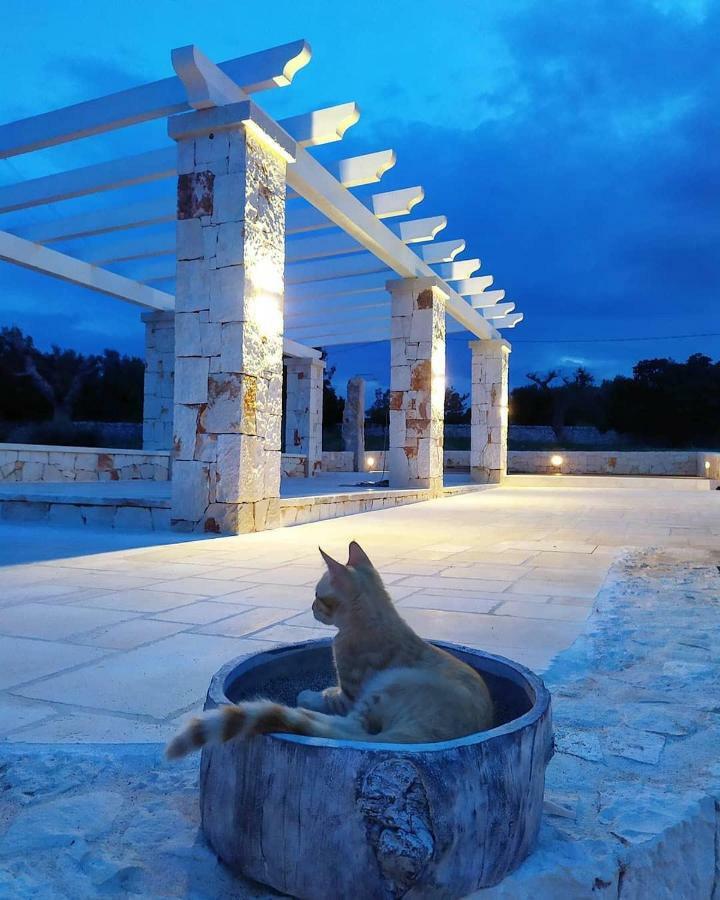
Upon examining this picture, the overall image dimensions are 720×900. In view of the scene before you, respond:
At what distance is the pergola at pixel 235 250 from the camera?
6.80 m

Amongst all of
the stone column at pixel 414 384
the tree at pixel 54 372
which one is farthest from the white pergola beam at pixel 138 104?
the tree at pixel 54 372

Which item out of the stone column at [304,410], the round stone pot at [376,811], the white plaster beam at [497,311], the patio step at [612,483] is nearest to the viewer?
the round stone pot at [376,811]

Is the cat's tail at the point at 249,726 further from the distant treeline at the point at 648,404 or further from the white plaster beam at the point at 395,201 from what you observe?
the distant treeline at the point at 648,404

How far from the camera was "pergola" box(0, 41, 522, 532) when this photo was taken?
680 cm

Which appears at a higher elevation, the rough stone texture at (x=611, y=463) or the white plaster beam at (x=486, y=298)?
the white plaster beam at (x=486, y=298)

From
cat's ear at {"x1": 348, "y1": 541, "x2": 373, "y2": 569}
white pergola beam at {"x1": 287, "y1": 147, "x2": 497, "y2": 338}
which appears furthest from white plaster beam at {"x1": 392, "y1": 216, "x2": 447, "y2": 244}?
cat's ear at {"x1": 348, "y1": 541, "x2": 373, "y2": 569}

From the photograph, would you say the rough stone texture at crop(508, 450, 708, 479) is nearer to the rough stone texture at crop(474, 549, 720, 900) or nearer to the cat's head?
the rough stone texture at crop(474, 549, 720, 900)

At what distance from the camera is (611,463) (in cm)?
2314

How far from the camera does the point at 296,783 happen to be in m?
1.29

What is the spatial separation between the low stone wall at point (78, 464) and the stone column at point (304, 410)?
17.6ft

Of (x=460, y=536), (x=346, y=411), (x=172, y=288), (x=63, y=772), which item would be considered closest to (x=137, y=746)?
(x=63, y=772)

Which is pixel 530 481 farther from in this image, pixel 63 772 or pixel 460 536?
pixel 63 772

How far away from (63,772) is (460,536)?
5849mm

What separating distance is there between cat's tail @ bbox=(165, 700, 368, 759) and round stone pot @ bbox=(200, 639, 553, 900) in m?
0.04
